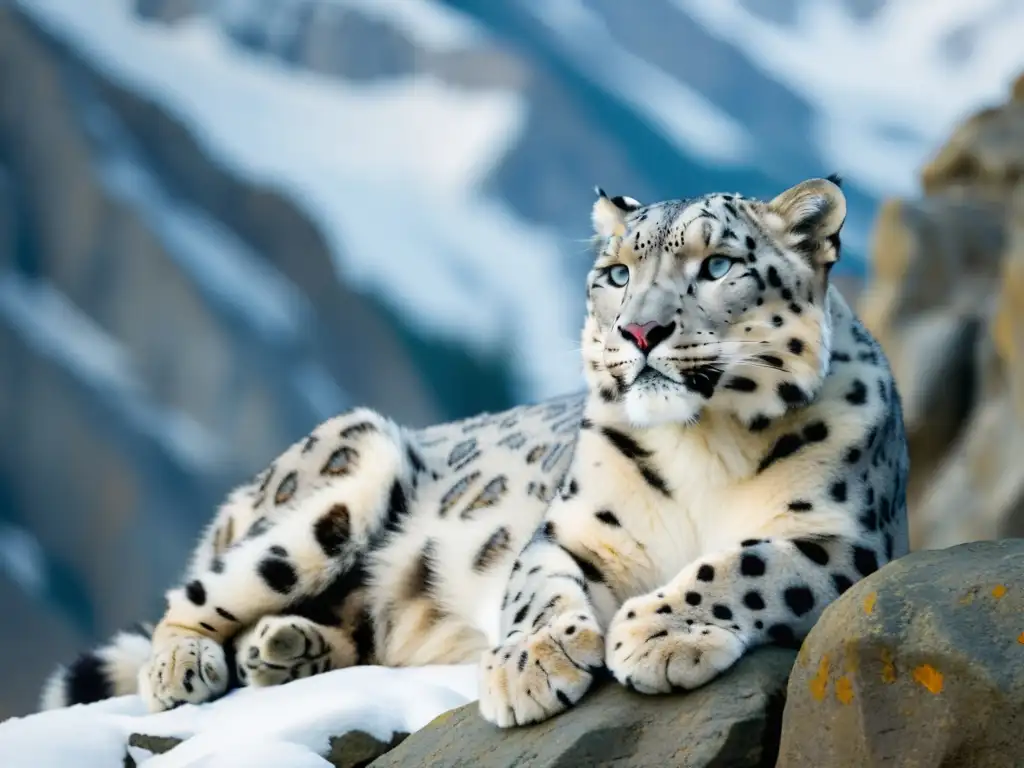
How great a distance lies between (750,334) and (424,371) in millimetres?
7966

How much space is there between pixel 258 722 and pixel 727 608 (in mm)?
854

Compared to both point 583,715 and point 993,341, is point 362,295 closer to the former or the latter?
point 993,341

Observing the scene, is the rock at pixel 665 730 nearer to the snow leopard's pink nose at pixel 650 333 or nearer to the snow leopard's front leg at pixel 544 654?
the snow leopard's front leg at pixel 544 654

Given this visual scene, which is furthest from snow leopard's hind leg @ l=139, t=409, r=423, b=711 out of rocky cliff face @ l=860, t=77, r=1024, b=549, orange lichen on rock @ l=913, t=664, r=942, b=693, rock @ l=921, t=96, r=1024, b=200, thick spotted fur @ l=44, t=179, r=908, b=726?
rock @ l=921, t=96, r=1024, b=200

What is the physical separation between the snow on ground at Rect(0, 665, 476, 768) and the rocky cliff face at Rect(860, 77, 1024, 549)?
5194 millimetres

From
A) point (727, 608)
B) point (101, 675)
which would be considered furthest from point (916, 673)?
point (101, 675)

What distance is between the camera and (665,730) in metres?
1.83

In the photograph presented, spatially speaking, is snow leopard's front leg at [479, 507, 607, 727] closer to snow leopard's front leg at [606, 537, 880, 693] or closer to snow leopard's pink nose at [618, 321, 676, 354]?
snow leopard's front leg at [606, 537, 880, 693]

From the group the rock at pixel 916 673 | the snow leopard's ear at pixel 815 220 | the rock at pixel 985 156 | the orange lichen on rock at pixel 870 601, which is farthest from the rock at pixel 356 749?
the rock at pixel 985 156

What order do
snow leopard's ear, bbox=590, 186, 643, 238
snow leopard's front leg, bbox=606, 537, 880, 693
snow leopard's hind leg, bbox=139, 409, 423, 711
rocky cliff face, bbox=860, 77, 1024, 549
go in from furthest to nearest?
1. rocky cliff face, bbox=860, 77, 1024, 549
2. snow leopard's hind leg, bbox=139, 409, 423, 711
3. snow leopard's ear, bbox=590, 186, 643, 238
4. snow leopard's front leg, bbox=606, 537, 880, 693

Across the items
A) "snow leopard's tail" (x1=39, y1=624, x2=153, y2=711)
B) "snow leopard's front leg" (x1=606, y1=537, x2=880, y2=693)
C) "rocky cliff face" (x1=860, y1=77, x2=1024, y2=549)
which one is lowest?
"snow leopard's front leg" (x1=606, y1=537, x2=880, y2=693)

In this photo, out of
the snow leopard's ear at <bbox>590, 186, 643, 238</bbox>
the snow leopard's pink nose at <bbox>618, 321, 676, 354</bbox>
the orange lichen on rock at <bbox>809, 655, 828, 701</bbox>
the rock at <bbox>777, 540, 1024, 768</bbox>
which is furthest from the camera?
the snow leopard's ear at <bbox>590, 186, 643, 238</bbox>

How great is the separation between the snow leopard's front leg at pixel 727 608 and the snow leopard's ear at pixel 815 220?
1.44ft

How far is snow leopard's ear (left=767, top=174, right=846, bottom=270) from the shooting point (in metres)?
2.17
